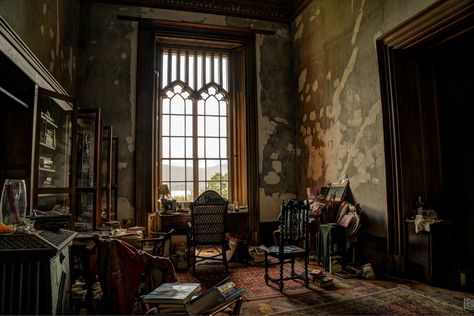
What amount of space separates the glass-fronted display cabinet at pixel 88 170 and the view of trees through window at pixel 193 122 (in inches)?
90.4

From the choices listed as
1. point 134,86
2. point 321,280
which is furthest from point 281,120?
point 321,280

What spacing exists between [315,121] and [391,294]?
3.34m

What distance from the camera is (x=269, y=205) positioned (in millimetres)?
6504

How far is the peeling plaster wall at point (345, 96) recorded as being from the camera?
14.5ft

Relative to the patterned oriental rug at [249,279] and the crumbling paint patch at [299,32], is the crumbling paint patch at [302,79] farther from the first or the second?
the patterned oriental rug at [249,279]

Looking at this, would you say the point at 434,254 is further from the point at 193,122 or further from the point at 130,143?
the point at 130,143

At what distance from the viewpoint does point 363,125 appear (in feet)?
15.4

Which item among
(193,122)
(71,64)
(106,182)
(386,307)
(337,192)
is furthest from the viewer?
(193,122)

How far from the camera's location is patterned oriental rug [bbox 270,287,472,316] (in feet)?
9.60

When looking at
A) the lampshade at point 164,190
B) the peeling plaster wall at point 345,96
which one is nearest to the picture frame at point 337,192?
the peeling plaster wall at point 345,96

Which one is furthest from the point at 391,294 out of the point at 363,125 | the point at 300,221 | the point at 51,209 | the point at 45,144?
the point at 45,144

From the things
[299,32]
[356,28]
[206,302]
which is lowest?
[206,302]

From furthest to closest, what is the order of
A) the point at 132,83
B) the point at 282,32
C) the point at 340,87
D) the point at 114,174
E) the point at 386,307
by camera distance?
the point at 282,32, the point at 132,83, the point at 114,174, the point at 340,87, the point at 386,307

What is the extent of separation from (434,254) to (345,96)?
A: 2566mm
